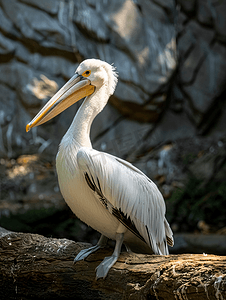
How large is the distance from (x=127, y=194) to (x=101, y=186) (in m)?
0.20

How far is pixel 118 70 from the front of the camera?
5906mm

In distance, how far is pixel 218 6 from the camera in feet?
21.9

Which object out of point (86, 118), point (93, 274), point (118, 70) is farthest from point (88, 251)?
point (118, 70)

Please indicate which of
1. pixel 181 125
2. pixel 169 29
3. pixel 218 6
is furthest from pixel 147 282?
pixel 218 6

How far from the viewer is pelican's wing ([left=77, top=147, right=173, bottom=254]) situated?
2244 millimetres

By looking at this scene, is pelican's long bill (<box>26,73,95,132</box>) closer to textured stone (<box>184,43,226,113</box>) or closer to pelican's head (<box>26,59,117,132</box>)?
pelican's head (<box>26,59,117,132</box>)

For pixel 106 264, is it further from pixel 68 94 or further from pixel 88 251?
pixel 68 94

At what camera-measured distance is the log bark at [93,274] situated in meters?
1.86

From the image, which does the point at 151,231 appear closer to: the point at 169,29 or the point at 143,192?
the point at 143,192

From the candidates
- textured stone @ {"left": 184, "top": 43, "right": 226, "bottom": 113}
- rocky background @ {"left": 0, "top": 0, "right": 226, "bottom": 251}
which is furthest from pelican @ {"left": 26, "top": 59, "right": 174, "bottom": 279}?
textured stone @ {"left": 184, "top": 43, "right": 226, "bottom": 113}

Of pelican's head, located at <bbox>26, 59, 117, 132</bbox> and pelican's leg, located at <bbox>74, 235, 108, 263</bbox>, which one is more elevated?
pelican's head, located at <bbox>26, 59, 117, 132</bbox>

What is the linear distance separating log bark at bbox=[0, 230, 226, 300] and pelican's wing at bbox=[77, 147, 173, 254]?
9.3 inches

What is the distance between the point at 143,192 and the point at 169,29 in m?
Answer: 4.64

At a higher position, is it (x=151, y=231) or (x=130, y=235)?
(x=151, y=231)
